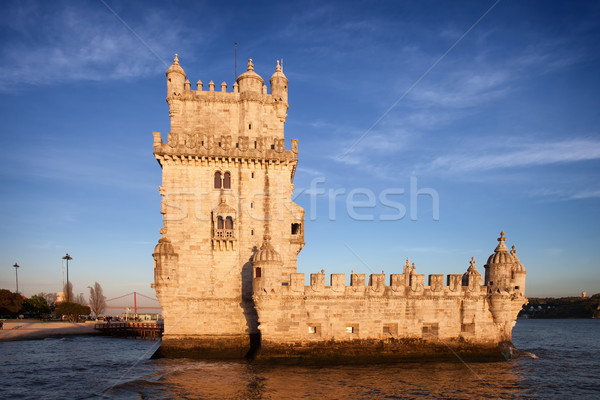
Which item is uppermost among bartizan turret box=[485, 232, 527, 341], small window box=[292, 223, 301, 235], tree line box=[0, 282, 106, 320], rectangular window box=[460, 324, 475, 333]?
small window box=[292, 223, 301, 235]

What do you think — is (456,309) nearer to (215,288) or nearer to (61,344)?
(215,288)

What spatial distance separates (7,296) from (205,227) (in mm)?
58884

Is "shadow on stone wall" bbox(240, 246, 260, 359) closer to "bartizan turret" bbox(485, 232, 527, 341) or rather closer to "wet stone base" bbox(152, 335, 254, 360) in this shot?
"wet stone base" bbox(152, 335, 254, 360)

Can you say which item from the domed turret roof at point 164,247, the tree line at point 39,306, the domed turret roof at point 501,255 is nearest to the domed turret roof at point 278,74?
the domed turret roof at point 164,247

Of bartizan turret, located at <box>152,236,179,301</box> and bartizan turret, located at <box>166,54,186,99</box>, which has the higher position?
bartizan turret, located at <box>166,54,186,99</box>

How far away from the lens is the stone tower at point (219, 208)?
2352cm

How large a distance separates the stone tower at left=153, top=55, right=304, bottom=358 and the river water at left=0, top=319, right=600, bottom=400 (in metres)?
2.86

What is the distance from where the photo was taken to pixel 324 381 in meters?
18.6

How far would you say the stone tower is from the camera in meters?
23.5

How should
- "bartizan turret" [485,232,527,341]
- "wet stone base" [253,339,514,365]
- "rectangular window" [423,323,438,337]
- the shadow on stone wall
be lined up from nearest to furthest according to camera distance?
"wet stone base" [253,339,514,365] → "rectangular window" [423,323,438,337] → "bartizan turret" [485,232,527,341] → the shadow on stone wall

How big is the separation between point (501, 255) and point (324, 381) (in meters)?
15.3

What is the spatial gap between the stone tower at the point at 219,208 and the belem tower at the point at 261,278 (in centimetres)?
7

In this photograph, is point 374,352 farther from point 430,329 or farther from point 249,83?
point 249,83

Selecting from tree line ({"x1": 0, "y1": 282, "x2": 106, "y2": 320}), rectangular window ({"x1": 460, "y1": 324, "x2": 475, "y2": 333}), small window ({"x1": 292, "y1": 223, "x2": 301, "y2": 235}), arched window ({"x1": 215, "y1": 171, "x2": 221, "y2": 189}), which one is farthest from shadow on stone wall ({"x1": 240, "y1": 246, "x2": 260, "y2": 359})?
tree line ({"x1": 0, "y1": 282, "x2": 106, "y2": 320})
